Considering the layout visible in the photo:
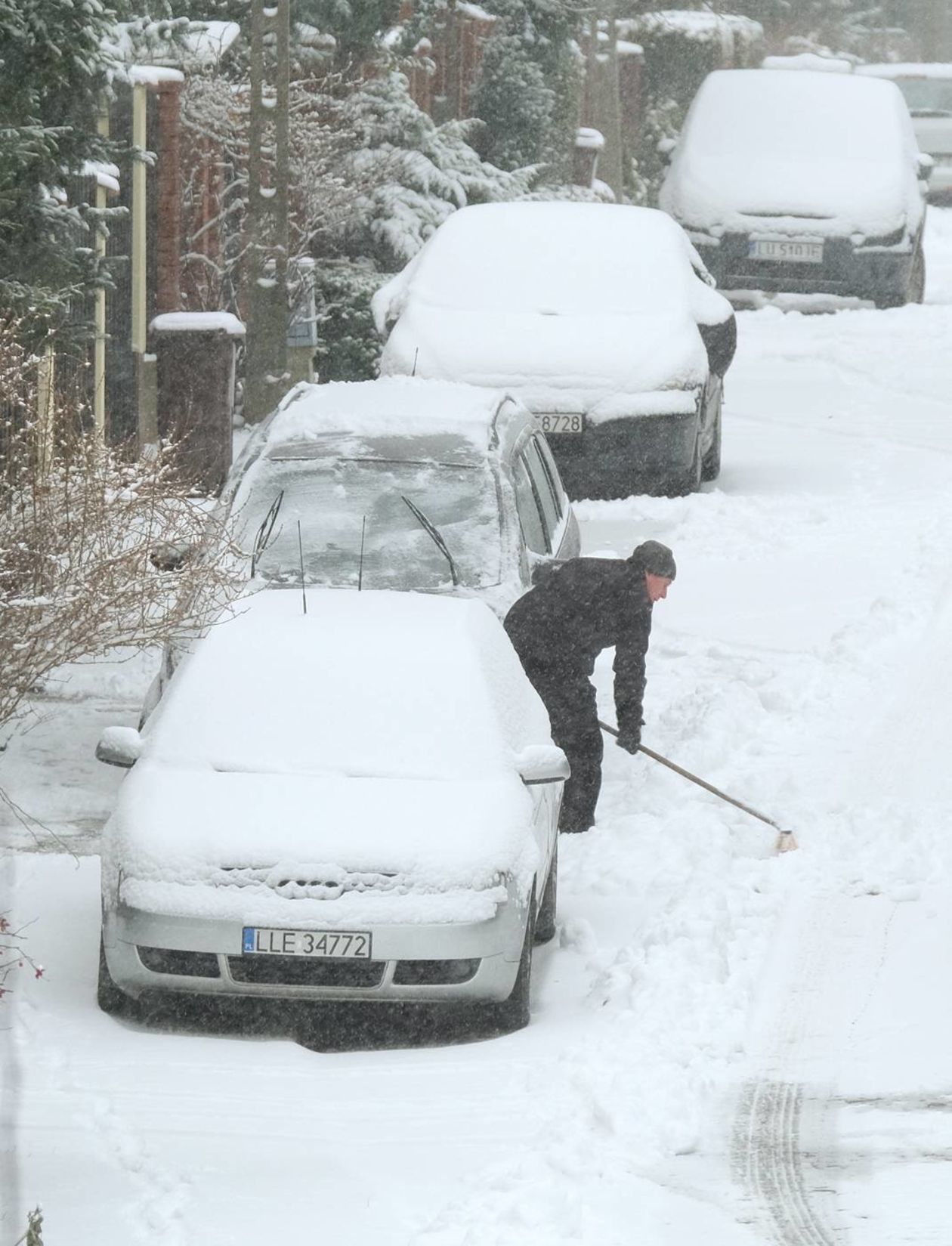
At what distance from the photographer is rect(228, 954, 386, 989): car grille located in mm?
6773

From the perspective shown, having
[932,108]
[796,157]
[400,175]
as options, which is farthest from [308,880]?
[932,108]

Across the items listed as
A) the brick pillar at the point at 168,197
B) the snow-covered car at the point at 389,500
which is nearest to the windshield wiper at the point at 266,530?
the snow-covered car at the point at 389,500

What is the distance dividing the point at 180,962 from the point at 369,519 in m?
2.87

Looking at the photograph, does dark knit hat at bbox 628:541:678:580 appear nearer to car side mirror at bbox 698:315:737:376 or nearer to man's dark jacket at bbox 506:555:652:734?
man's dark jacket at bbox 506:555:652:734

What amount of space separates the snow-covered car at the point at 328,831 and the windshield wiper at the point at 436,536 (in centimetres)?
149

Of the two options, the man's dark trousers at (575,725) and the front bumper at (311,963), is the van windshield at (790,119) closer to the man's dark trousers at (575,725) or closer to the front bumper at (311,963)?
the man's dark trousers at (575,725)

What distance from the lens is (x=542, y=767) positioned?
727 centimetres

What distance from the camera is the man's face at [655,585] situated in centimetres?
896

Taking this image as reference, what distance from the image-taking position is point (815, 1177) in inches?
230

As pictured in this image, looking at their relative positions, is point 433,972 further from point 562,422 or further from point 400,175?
point 400,175

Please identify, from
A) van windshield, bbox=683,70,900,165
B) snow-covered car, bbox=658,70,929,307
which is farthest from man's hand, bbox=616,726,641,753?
van windshield, bbox=683,70,900,165

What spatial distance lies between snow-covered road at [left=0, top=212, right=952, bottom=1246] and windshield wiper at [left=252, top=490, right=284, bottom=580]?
1156 mm

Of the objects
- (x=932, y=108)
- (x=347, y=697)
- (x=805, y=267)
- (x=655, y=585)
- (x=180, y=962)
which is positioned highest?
(x=347, y=697)

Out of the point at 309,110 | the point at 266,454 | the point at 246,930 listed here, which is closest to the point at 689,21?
the point at 309,110
